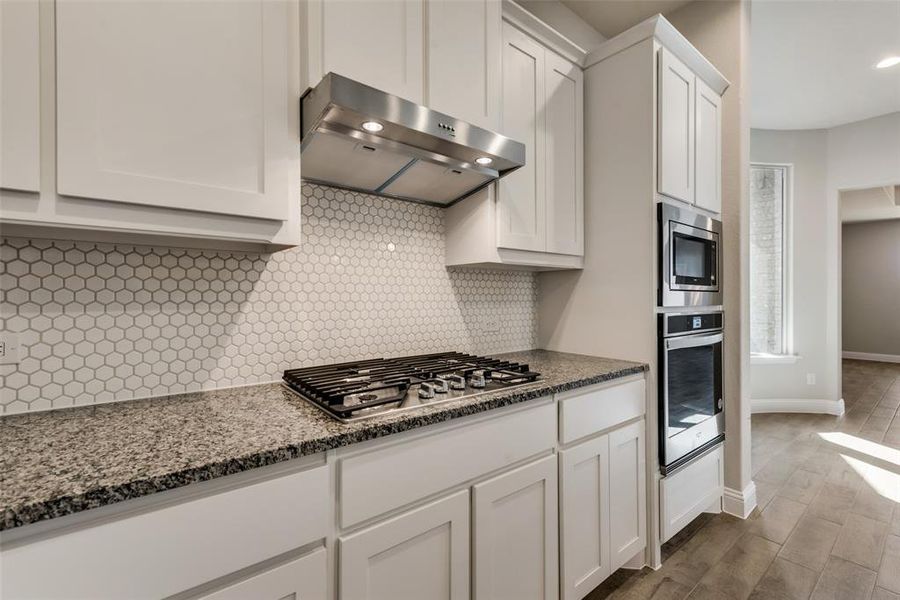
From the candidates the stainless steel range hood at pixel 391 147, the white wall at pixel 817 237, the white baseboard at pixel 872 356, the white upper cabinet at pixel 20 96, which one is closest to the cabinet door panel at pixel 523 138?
the stainless steel range hood at pixel 391 147

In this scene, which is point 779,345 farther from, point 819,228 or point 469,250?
point 469,250

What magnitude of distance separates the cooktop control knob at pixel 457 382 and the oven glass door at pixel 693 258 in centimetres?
118

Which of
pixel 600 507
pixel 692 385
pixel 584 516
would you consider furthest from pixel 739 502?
pixel 584 516

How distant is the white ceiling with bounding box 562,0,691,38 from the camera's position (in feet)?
7.89

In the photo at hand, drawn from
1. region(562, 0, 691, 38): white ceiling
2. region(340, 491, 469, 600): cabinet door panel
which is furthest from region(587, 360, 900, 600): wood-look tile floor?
region(562, 0, 691, 38): white ceiling

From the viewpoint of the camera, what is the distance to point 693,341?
208 cm

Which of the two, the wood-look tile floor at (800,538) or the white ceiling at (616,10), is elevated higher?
the white ceiling at (616,10)

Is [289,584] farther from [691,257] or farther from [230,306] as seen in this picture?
[691,257]

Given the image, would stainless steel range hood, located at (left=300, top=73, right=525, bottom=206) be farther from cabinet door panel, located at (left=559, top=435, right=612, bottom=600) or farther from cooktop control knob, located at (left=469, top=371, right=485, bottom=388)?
cabinet door panel, located at (left=559, top=435, right=612, bottom=600)

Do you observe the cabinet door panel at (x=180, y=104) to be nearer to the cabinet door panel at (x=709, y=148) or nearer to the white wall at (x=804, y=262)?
the cabinet door panel at (x=709, y=148)

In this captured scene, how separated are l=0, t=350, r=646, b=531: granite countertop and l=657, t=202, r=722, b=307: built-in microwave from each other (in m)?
1.02

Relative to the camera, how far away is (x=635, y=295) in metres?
1.95

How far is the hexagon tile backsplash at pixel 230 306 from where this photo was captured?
113 centimetres

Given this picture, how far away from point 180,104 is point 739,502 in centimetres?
310
